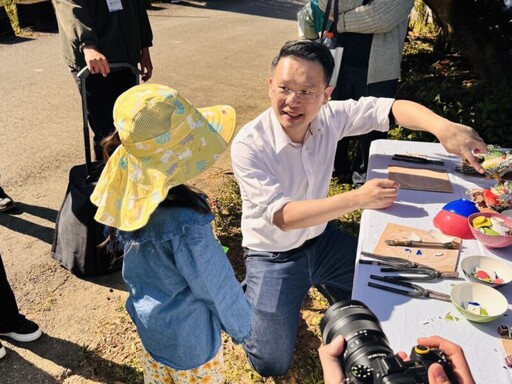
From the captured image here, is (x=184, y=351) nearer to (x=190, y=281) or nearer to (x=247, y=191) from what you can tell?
(x=190, y=281)

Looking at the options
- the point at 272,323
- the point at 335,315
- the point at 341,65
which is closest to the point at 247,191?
the point at 272,323

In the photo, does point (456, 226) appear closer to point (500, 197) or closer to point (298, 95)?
point (500, 197)

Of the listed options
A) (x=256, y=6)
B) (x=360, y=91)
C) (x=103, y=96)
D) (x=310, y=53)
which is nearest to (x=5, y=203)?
(x=103, y=96)

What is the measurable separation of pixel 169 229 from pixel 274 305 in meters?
1.06

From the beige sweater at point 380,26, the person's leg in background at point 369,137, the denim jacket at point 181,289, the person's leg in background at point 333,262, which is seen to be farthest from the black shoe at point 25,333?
the beige sweater at point 380,26

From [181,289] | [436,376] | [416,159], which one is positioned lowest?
[181,289]

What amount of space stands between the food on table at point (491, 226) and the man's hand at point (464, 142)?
1.43 ft

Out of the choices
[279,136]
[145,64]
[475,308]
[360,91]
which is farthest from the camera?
[360,91]

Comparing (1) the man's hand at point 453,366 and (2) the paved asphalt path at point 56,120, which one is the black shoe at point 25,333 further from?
(1) the man's hand at point 453,366

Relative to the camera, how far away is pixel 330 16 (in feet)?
12.9

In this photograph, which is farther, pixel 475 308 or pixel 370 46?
pixel 370 46

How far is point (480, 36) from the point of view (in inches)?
255

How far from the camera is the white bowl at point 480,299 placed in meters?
1.63

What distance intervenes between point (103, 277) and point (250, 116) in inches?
145
